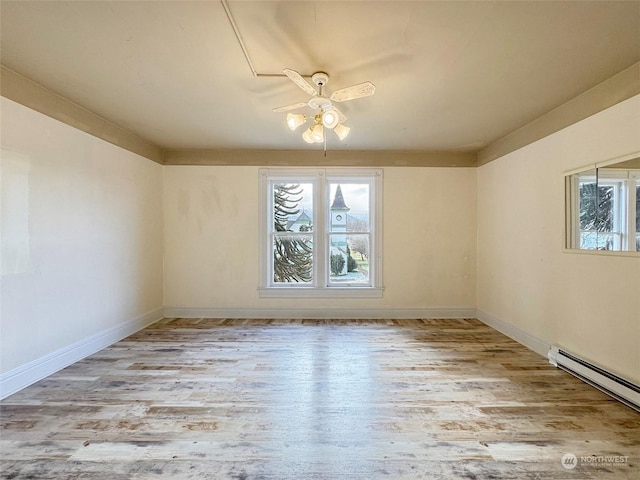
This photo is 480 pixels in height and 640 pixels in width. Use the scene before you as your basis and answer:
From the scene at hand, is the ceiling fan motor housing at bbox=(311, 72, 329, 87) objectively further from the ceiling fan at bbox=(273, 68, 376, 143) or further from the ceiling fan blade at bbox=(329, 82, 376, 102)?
the ceiling fan blade at bbox=(329, 82, 376, 102)

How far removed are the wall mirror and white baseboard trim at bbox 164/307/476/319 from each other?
215 cm

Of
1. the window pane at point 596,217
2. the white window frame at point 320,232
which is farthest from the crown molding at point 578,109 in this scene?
the white window frame at point 320,232

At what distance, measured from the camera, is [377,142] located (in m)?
4.17

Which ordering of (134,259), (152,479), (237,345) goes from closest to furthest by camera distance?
1. (152,479)
2. (237,345)
3. (134,259)

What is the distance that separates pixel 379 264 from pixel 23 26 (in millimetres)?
4268

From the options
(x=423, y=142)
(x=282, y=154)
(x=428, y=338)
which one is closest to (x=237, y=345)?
(x=428, y=338)

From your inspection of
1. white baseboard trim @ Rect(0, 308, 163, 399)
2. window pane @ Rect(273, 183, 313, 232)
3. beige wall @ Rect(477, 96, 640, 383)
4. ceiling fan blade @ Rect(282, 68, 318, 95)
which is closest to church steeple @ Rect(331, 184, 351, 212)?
window pane @ Rect(273, 183, 313, 232)

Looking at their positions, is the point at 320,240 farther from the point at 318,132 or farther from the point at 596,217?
the point at 596,217

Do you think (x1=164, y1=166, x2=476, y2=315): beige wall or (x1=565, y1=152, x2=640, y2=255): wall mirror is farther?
(x1=164, y1=166, x2=476, y2=315): beige wall

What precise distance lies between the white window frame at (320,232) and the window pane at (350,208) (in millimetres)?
78

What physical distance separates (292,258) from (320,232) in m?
0.61

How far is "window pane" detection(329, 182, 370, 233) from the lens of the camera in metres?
4.75

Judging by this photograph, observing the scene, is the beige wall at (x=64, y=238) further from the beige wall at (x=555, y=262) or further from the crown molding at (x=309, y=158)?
the beige wall at (x=555, y=262)

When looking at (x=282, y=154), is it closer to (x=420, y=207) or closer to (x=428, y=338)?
(x=420, y=207)
